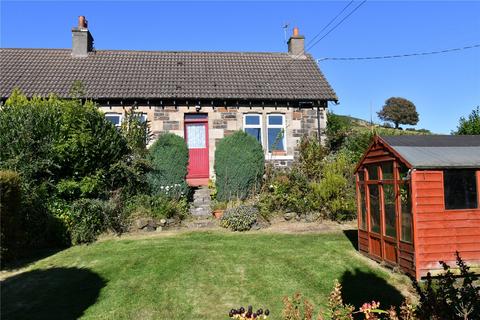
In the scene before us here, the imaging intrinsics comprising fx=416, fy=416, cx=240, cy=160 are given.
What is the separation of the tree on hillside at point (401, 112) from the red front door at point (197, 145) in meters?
48.1

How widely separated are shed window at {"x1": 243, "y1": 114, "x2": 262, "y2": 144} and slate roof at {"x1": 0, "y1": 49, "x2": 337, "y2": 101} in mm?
859

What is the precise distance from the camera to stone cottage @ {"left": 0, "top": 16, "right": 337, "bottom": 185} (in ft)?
53.7

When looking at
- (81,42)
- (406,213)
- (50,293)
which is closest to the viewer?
(50,293)

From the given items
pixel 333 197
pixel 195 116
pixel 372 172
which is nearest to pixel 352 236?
pixel 333 197

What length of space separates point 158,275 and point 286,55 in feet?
47.7

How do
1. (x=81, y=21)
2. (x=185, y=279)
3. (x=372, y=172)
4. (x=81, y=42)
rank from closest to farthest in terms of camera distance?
(x=185, y=279) < (x=372, y=172) < (x=81, y=21) < (x=81, y=42)

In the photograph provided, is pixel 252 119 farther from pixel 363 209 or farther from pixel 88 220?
pixel 88 220

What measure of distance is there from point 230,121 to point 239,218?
5.45m

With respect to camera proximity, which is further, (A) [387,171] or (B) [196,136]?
(B) [196,136]

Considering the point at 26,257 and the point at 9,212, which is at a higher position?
the point at 9,212

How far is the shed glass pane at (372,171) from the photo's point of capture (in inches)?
372

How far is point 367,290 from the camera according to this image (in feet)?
25.3

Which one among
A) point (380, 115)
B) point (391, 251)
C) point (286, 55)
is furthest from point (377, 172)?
point (380, 115)

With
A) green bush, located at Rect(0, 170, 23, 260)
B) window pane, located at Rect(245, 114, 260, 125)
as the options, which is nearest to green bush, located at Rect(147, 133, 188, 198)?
window pane, located at Rect(245, 114, 260, 125)
